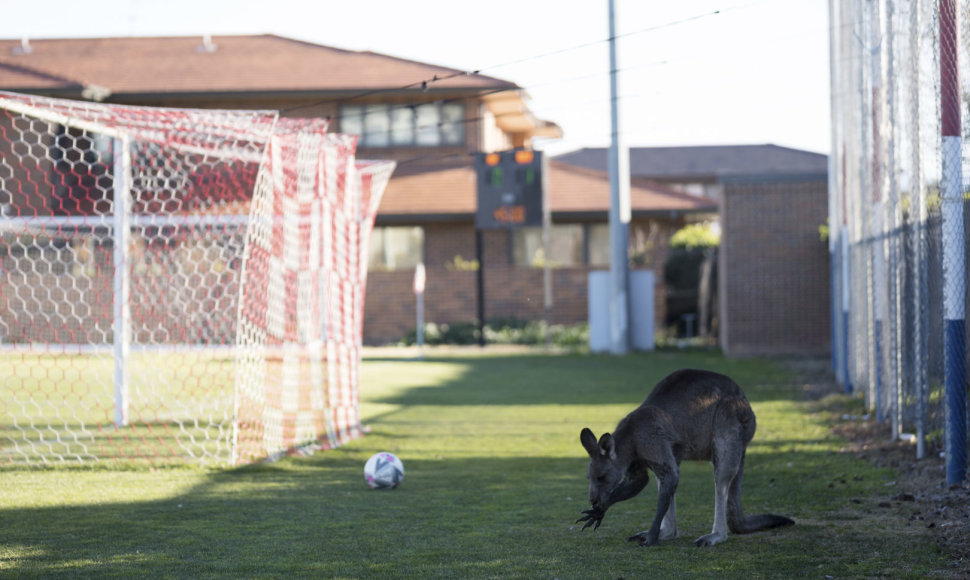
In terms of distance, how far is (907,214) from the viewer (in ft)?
33.9

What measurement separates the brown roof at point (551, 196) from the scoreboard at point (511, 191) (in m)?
4.84

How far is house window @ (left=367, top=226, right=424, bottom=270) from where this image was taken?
31.9m

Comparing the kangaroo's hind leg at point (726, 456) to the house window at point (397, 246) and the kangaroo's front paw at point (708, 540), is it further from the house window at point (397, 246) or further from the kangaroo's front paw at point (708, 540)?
the house window at point (397, 246)

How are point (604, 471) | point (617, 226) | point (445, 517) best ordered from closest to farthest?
point (604, 471) → point (445, 517) → point (617, 226)

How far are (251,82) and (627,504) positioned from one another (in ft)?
86.2

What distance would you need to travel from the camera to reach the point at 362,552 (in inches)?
231

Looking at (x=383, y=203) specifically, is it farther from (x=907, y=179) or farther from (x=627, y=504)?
(x=627, y=504)

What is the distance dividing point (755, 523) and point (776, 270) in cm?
1845

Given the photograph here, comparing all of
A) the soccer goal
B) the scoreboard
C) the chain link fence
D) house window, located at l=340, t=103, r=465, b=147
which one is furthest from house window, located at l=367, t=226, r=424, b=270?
the chain link fence

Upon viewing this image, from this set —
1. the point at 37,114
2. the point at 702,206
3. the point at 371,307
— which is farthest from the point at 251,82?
the point at 37,114

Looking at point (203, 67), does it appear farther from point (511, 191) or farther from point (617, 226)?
point (617, 226)

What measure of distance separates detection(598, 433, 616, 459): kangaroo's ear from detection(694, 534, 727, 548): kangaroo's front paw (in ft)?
2.48

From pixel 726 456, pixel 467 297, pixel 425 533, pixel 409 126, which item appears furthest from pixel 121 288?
pixel 409 126

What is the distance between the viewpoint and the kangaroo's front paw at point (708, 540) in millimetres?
5918
